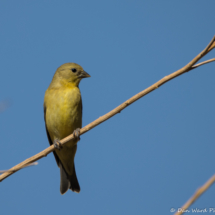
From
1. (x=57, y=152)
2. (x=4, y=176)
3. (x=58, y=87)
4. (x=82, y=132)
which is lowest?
(x=4, y=176)

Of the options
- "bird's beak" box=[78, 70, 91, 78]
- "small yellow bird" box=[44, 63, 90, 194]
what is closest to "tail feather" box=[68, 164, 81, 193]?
"small yellow bird" box=[44, 63, 90, 194]

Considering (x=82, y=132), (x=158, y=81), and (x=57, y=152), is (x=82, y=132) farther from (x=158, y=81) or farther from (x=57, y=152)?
(x=57, y=152)

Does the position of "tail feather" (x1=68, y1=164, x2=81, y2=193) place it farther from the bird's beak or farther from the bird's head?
the bird's beak

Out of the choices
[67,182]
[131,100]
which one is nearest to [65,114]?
[67,182]

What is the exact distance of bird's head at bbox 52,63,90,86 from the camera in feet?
21.0

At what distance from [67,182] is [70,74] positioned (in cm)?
218

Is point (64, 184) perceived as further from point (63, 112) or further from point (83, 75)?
point (83, 75)

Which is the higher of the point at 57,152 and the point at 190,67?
the point at 57,152

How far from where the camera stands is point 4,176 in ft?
A: 11.3

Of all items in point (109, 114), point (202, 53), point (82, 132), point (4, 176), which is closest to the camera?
point (202, 53)

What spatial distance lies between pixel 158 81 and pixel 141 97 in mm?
256

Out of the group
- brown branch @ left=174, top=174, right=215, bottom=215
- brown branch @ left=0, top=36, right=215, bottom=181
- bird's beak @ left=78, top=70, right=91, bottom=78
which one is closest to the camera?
brown branch @ left=174, top=174, right=215, bottom=215

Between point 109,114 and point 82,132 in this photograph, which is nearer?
point 109,114

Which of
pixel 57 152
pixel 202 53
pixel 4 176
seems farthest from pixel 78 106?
Result: pixel 202 53
